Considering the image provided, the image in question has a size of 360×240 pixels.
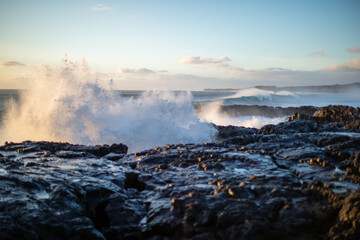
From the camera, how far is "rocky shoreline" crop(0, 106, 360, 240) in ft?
6.97

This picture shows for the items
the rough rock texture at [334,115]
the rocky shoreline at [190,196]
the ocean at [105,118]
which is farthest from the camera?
the rough rock texture at [334,115]

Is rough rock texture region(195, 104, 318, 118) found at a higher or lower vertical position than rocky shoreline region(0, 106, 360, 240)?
higher

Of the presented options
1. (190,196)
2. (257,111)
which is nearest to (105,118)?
(190,196)

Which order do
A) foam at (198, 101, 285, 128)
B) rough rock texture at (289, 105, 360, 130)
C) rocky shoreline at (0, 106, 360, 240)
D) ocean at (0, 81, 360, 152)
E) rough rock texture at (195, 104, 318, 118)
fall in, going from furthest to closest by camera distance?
1. rough rock texture at (195, 104, 318, 118)
2. foam at (198, 101, 285, 128)
3. rough rock texture at (289, 105, 360, 130)
4. ocean at (0, 81, 360, 152)
5. rocky shoreline at (0, 106, 360, 240)

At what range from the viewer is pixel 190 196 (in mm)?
2508

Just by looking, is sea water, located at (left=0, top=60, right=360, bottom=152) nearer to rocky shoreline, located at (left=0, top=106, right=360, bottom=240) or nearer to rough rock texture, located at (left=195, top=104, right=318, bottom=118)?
rocky shoreline, located at (left=0, top=106, right=360, bottom=240)

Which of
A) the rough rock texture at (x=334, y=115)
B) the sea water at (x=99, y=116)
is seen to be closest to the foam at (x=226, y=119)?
the rough rock texture at (x=334, y=115)

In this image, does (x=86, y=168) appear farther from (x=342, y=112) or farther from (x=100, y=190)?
(x=342, y=112)

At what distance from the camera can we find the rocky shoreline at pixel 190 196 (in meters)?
2.12

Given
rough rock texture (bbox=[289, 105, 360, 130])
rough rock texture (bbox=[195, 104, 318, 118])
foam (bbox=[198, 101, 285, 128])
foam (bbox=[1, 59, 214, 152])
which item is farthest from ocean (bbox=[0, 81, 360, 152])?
rough rock texture (bbox=[195, 104, 318, 118])

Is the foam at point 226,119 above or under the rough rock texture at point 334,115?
under

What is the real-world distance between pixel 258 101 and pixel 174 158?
30236 millimetres

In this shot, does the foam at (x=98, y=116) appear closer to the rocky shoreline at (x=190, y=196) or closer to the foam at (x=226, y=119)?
the rocky shoreline at (x=190, y=196)

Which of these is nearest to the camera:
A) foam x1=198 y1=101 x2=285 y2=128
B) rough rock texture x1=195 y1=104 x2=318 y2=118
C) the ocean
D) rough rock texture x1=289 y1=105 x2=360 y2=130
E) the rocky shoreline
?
the rocky shoreline
